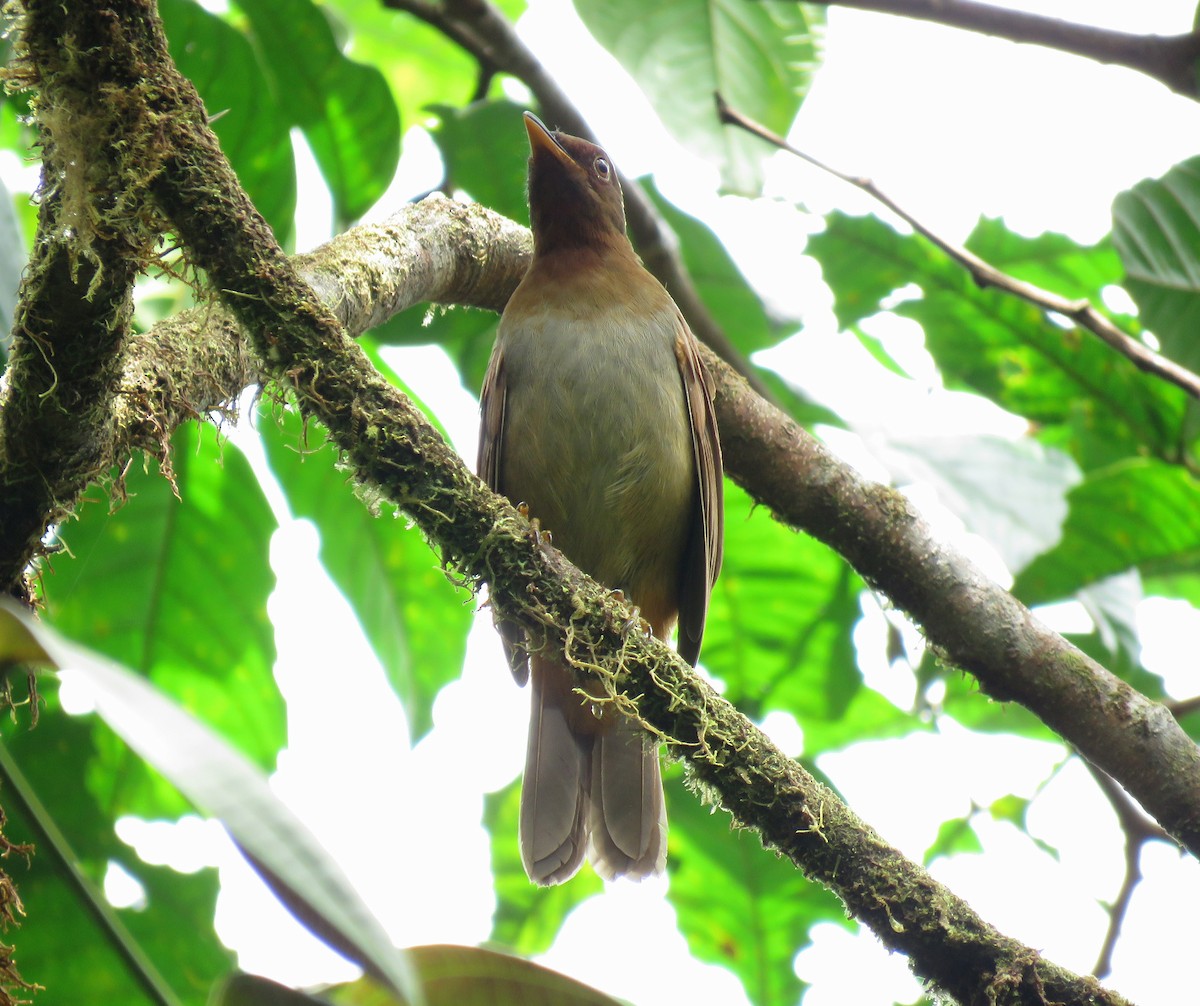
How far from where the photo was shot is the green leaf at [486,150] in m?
3.87

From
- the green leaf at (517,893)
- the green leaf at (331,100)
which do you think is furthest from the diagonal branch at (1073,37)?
the green leaf at (517,893)

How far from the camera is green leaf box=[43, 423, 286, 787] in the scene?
3512 mm

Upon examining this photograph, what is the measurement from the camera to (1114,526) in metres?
3.84

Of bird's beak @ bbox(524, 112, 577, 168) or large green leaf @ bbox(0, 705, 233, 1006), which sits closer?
large green leaf @ bbox(0, 705, 233, 1006)

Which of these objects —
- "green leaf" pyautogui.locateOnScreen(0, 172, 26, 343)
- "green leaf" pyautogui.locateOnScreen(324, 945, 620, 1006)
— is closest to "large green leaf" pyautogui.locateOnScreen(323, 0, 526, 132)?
"green leaf" pyautogui.locateOnScreen(0, 172, 26, 343)

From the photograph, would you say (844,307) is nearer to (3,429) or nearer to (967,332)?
(967,332)

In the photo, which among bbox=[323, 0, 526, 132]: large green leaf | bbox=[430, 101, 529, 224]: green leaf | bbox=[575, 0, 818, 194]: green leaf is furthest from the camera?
bbox=[323, 0, 526, 132]: large green leaf

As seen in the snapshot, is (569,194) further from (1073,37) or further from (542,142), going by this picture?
(1073,37)

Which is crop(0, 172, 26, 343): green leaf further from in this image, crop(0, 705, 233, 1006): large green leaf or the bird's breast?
the bird's breast

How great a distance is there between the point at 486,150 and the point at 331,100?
55 centimetres

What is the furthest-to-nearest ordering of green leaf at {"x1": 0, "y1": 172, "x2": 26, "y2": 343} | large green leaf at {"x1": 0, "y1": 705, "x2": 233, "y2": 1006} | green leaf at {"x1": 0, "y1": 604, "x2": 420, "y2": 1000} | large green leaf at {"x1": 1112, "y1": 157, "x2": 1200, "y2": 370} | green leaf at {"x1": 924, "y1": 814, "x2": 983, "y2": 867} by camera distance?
green leaf at {"x1": 924, "y1": 814, "x2": 983, "y2": 867} → large green leaf at {"x1": 1112, "y1": 157, "x2": 1200, "y2": 370} → large green leaf at {"x1": 0, "y1": 705, "x2": 233, "y2": 1006} → green leaf at {"x1": 0, "y1": 172, "x2": 26, "y2": 343} → green leaf at {"x1": 0, "y1": 604, "x2": 420, "y2": 1000}

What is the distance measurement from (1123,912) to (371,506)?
8.63ft

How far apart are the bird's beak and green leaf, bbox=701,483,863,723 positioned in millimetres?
1402

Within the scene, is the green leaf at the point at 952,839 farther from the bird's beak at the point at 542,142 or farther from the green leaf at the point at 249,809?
the green leaf at the point at 249,809
